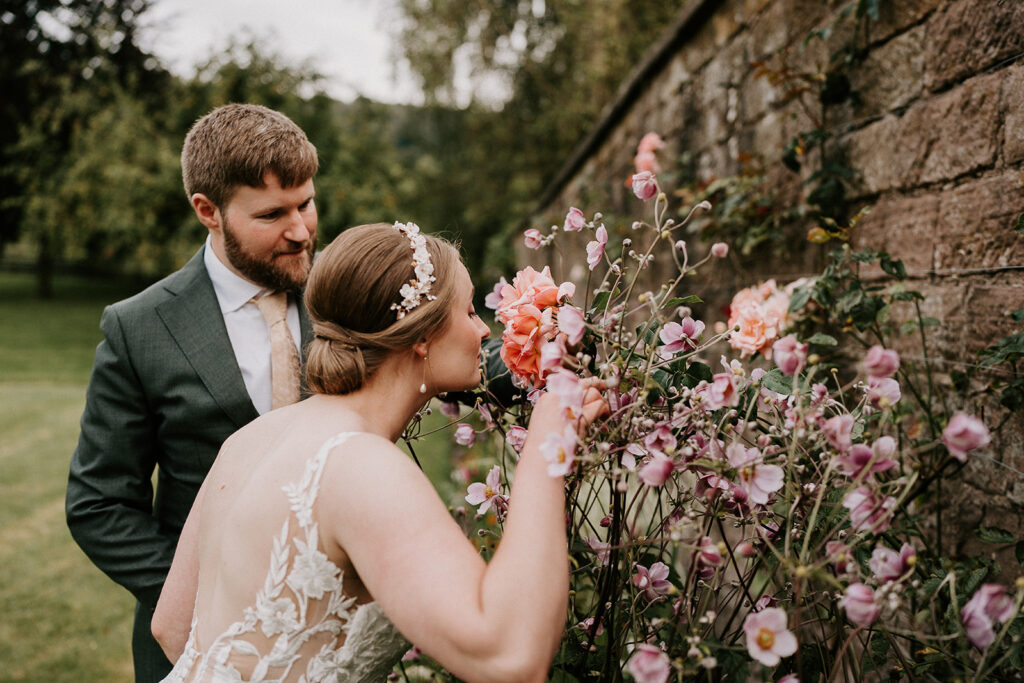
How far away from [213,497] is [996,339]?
1885mm

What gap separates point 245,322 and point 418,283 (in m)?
0.96

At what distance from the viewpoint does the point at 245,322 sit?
2.15 meters

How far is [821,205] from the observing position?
248 cm


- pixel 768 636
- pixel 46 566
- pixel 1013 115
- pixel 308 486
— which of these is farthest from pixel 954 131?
pixel 46 566

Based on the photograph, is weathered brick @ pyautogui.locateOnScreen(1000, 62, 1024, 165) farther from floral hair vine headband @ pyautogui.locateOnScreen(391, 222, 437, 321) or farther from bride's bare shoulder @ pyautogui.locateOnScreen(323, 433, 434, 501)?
bride's bare shoulder @ pyautogui.locateOnScreen(323, 433, 434, 501)

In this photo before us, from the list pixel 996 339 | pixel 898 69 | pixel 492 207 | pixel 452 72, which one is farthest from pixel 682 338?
pixel 492 207

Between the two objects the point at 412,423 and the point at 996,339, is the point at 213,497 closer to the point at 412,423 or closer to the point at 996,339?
the point at 412,423

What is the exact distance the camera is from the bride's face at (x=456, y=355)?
1.47m

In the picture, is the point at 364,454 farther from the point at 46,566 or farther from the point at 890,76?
the point at 46,566

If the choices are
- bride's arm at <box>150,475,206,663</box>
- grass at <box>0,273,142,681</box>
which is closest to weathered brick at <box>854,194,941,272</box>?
bride's arm at <box>150,475,206,663</box>

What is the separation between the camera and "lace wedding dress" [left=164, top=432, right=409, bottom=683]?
1280mm

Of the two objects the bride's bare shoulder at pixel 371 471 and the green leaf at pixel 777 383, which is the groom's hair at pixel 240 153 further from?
the green leaf at pixel 777 383

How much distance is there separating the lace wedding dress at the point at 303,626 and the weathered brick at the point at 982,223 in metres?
1.60

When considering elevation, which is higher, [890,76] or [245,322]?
[890,76]
